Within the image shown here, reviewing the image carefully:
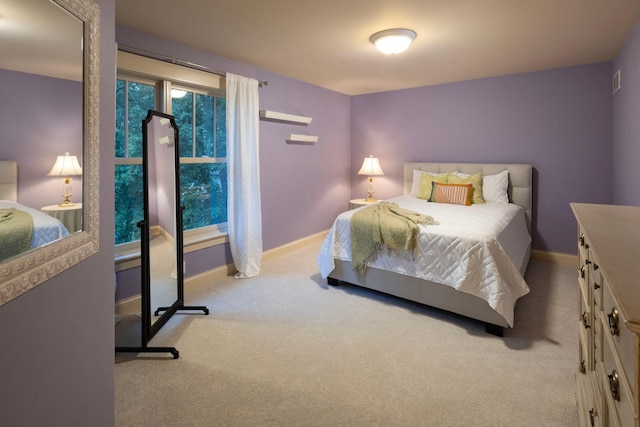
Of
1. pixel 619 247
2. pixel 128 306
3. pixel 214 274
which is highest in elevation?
pixel 619 247

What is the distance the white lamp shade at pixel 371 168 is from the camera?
211 inches

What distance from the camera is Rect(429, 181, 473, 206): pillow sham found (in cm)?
413

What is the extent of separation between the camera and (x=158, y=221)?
2.70 m

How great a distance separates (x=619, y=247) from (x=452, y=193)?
3323 mm

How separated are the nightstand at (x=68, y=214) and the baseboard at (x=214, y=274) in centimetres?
199

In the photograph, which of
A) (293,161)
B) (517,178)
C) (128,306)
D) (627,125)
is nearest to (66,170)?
(128,306)

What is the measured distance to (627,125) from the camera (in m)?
3.17

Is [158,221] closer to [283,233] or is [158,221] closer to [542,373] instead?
[283,233]

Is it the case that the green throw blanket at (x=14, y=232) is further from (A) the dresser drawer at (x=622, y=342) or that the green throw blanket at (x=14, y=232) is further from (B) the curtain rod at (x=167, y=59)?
(B) the curtain rod at (x=167, y=59)

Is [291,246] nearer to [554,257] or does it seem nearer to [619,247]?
[554,257]

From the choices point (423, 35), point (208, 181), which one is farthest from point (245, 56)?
point (423, 35)

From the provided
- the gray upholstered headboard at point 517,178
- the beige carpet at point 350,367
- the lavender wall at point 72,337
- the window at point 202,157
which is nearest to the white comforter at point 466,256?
the beige carpet at point 350,367

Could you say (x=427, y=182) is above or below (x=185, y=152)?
below

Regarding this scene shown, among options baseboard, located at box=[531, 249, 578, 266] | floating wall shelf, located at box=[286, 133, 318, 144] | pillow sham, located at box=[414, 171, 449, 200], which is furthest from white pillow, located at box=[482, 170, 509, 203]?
floating wall shelf, located at box=[286, 133, 318, 144]
